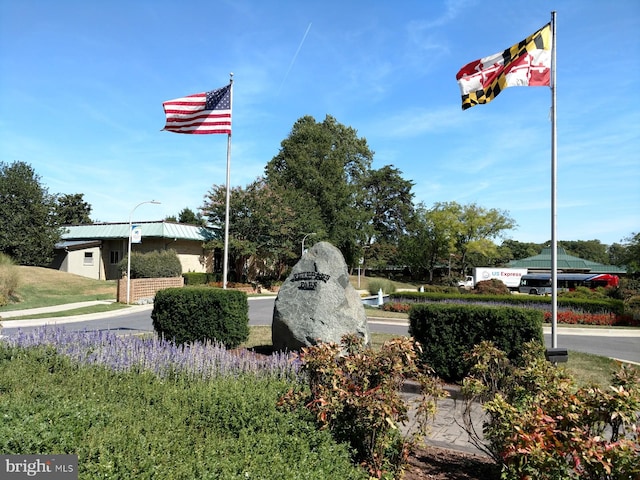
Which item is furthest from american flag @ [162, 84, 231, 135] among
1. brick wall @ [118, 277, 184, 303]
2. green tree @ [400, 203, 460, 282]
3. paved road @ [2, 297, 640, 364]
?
green tree @ [400, 203, 460, 282]

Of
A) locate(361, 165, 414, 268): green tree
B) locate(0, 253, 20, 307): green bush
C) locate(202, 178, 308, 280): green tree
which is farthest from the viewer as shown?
locate(361, 165, 414, 268): green tree

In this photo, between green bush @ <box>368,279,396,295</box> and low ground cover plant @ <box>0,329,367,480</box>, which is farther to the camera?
green bush @ <box>368,279,396,295</box>

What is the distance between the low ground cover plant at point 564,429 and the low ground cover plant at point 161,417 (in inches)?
48.8

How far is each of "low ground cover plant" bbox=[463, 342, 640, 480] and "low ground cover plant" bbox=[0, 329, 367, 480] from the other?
1240 mm

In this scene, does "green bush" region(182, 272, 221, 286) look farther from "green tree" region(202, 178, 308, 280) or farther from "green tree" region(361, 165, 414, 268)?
"green tree" region(361, 165, 414, 268)

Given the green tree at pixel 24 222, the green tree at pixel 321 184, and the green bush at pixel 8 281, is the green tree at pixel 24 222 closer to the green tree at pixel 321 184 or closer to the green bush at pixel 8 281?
the green bush at pixel 8 281

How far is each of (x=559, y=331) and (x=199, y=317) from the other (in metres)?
13.8

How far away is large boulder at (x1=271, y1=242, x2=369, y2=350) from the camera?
846 cm

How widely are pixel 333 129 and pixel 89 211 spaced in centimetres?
3860

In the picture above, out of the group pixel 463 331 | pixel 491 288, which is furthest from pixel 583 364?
pixel 491 288

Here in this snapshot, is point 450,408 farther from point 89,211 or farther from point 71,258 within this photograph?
point 89,211

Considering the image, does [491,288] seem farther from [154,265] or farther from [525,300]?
[154,265]

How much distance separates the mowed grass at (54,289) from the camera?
24.3 meters
